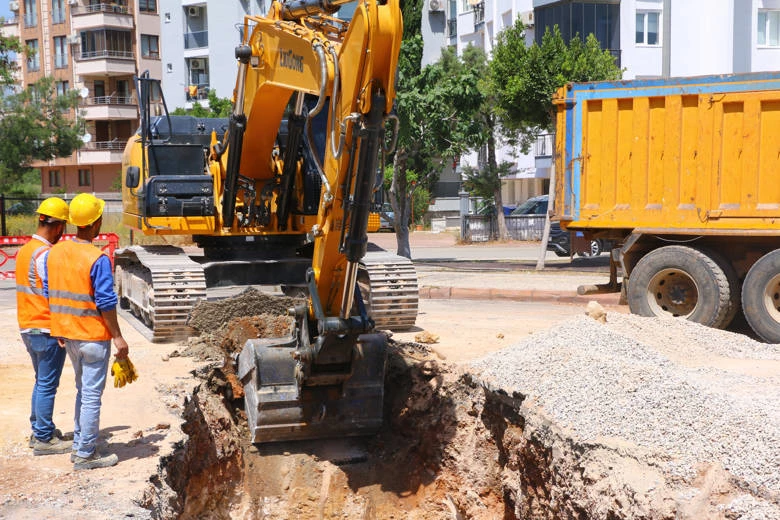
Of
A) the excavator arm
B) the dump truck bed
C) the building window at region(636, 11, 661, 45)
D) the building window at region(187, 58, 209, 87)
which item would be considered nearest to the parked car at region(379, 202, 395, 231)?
the dump truck bed

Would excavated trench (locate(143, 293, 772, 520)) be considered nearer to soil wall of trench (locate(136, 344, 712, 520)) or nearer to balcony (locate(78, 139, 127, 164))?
soil wall of trench (locate(136, 344, 712, 520))

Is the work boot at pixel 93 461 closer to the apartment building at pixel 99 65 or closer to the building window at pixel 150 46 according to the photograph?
the apartment building at pixel 99 65

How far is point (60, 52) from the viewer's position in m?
57.7

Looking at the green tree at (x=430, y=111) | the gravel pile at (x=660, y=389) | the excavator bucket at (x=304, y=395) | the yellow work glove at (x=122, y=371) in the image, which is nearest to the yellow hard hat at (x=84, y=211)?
the yellow work glove at (x=122, y=371)

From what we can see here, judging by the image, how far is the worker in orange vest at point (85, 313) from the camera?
5871 millimetres

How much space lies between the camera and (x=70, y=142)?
4638 cm

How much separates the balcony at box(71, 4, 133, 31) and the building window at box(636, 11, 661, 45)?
32.6 metres

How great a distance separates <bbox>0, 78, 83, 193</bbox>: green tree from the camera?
4322 centimetres

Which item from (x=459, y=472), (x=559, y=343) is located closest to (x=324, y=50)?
(x=559, y=343)

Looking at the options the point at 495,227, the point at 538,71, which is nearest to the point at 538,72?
the point at 538,71

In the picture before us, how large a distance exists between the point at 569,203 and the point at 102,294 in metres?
7.57

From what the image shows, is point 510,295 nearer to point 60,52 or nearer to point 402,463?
point 402,463

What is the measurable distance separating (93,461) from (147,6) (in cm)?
Result: 5324

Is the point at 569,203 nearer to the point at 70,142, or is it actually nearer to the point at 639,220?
the point at 639,220
